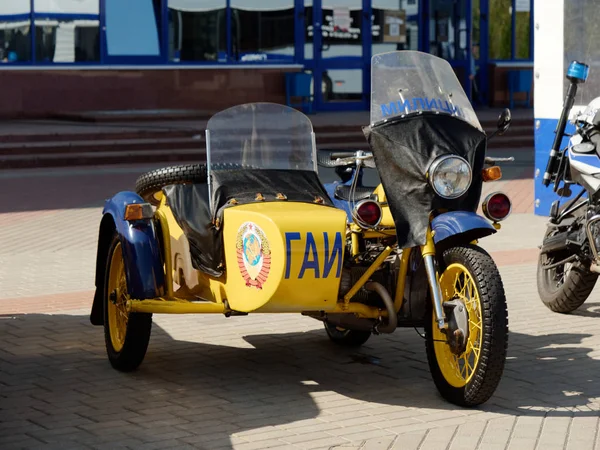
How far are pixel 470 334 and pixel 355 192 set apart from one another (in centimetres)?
119

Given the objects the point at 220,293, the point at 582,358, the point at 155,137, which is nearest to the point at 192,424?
the point at 220,293

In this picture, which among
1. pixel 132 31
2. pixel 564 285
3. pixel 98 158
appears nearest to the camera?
pixel 564 285

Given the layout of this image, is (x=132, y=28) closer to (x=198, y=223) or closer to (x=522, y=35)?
(x=522, y=35)

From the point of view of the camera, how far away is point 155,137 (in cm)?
1925

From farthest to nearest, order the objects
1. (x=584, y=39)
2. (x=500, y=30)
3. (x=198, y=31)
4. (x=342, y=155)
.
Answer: (x=500, y=30)
(x=198, y=31)
(x=584, y=39)
(x=342, y=155)

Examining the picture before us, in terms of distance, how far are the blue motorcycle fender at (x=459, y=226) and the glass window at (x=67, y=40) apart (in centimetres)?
1682

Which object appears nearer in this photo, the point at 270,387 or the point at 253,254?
the point at 253,254

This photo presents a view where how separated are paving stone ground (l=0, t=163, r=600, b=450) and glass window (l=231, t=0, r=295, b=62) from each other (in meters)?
14.6

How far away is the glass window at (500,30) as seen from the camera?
26.4 meters

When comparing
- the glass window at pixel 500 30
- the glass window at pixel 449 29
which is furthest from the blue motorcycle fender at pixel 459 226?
the glass window at pixel 500 30

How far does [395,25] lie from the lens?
81.9 feet

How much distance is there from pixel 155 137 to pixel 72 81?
129 inches

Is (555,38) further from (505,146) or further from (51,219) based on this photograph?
(505,146)

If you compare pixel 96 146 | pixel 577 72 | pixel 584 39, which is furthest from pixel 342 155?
pixel 96 146
